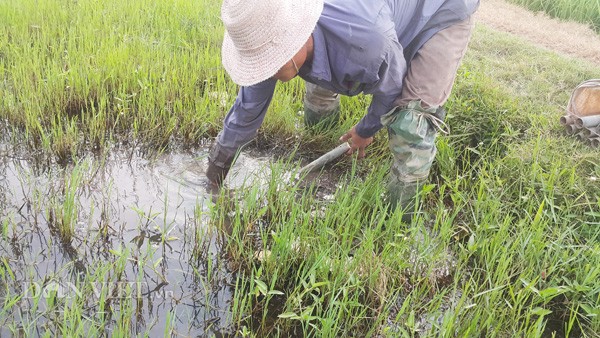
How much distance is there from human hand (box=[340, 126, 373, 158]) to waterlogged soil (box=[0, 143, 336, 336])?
28 centimetres

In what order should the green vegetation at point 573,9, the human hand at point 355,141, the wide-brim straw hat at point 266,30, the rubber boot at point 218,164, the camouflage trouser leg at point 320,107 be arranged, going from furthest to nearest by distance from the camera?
the green vegetation at point 573,9
the camouflage trouser leg at point 320,107
the human hand at point 355,141
the rubber boot at point 218,164
the wide-brim straw hat at point 266,30

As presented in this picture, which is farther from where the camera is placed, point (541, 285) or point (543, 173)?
point (543, 173)

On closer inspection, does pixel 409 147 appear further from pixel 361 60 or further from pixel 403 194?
pixel 361 60

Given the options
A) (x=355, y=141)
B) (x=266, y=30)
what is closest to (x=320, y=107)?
(x=355, y=141)

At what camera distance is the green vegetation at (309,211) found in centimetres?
185

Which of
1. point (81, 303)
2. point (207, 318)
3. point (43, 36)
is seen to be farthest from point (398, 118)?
point (43, 36)

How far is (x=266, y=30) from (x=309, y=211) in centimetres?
75


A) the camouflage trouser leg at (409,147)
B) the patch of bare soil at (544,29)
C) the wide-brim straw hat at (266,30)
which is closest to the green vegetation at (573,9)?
the patch of bare soil at (544,29)

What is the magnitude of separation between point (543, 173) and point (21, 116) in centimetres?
272

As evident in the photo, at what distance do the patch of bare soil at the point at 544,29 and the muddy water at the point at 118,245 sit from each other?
11.7 feet

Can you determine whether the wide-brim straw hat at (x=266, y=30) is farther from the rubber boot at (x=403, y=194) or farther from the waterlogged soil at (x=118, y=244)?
the rubber boot at (x=403, y=194)

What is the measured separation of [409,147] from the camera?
2.29 meters

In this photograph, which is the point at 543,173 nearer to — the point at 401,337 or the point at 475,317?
the point at 475,317

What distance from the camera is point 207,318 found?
6.19ft
